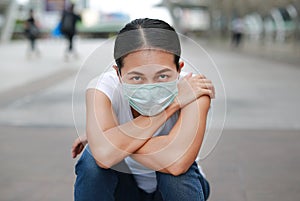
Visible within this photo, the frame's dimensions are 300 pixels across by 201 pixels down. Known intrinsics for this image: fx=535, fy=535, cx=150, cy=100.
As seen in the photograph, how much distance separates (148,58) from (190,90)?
0.22 metres

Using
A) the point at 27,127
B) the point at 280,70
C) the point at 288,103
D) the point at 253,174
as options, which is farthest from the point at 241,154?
the point at 280,70

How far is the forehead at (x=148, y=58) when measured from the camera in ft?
6.63

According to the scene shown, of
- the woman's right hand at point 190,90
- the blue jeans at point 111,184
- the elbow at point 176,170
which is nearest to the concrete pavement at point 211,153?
the woman's right hand at point 190,90

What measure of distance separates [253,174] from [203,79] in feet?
6.22

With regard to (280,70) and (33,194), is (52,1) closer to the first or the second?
(280,70)

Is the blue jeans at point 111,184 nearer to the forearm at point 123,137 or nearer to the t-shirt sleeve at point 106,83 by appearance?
the forearm at point 123,137

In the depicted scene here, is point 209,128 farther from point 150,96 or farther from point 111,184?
point 111,184

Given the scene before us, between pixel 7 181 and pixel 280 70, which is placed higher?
pixel 7 181

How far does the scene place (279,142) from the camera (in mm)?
4832

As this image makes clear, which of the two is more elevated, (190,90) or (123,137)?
(190,90)

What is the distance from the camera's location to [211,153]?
4422 mm

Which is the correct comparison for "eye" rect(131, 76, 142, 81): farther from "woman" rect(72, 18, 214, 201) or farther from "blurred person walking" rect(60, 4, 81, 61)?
"blurred person walking" rect(60, 4, 81, 61)

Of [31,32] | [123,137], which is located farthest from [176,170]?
[31,32]

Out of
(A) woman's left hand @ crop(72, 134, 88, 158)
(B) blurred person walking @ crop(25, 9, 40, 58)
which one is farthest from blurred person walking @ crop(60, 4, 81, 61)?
(A) woman's left hand @ crop(72, 134, 88, 158)
